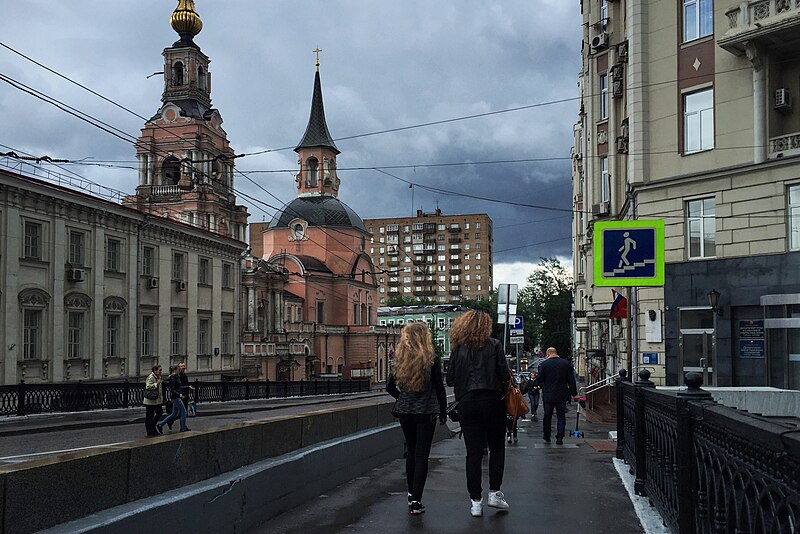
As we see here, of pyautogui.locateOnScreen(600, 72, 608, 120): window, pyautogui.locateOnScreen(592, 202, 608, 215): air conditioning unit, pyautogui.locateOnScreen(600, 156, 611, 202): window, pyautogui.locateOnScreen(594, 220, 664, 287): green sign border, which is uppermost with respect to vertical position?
pyautogui.locateOnScreen(600, 72, 608, 120): window

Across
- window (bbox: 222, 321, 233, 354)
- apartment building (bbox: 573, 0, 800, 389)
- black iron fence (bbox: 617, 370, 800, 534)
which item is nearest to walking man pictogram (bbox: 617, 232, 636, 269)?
black iron fence (bbox: 617, 370, 800, 534)

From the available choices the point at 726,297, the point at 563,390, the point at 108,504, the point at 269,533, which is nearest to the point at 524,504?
the point at 269,533

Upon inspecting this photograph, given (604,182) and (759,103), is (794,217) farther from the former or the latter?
(604,182)

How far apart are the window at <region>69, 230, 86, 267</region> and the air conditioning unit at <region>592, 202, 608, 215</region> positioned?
20.1 m

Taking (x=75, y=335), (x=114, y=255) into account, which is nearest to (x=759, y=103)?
(x=75, y=335)

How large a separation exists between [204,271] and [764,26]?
106 ft

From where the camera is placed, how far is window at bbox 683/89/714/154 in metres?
21.7

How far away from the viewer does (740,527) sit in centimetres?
367

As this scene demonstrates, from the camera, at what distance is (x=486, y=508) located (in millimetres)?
7301

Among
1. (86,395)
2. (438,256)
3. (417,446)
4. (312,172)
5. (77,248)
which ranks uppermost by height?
(312,172)

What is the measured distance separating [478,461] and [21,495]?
3912 millimetres

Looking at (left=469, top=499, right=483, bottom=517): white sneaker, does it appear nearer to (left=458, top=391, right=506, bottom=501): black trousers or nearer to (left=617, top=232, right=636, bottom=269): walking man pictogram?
(left=458, top=391, right=506, bottom=501): black trousers

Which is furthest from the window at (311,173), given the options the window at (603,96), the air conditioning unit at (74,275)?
the window at (603,96)

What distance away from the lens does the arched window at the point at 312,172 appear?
9225cm
